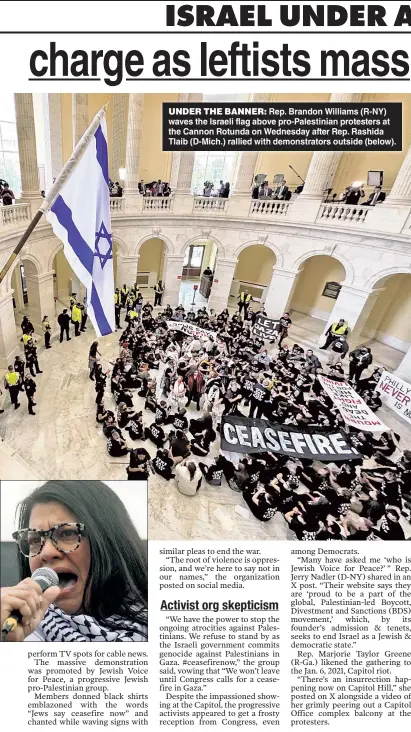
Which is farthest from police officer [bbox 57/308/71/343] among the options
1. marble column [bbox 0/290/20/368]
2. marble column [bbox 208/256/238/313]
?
marble column [bbox 208/256/238/313]

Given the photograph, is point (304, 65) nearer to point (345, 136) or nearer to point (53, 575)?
point (345, 136)

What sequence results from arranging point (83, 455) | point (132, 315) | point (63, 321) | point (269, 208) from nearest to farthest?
point (83, 455)
point (63, 321)
point (132, 315)
point (269, 208)

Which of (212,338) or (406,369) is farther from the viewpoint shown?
(406,369)

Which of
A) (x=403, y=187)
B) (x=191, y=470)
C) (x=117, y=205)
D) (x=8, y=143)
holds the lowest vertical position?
(x=191, y=470)

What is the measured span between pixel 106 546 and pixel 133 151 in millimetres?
15039

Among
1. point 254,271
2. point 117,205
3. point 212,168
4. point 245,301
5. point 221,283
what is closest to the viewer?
point 117,205

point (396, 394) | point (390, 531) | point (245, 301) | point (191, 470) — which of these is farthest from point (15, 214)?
point (396, 394)

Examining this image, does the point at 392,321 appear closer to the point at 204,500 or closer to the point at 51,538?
the point at 204,500

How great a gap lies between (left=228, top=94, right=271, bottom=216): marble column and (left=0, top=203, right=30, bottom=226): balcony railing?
28.1 ft

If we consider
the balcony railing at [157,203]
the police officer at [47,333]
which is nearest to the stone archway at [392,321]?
the balcony railing at [157,203]

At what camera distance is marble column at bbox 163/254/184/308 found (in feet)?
54.6

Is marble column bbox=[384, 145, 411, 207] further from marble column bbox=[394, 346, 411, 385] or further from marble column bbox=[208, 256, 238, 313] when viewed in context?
marble column bbox=[208, 256, 238, 313]

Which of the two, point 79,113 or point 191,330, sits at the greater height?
point 79,113

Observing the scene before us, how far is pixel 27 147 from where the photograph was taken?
35.7ft
